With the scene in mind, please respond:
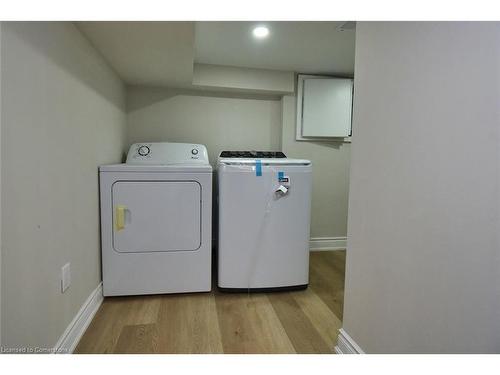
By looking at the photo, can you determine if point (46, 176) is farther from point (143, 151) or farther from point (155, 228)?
point (143, 151)

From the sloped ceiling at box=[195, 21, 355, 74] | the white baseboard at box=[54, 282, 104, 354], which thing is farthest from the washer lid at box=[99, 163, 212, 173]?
the sloped ceiling at box=[195, 21, 355, 74]

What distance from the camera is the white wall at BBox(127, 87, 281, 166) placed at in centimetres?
259

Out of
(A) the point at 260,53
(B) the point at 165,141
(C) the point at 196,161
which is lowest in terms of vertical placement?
(C) the point at 196,161

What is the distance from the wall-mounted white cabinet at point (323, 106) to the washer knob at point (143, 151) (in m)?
1.49

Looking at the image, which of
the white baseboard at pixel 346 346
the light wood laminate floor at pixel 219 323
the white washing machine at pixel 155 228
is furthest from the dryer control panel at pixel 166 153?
the white baseboard at pixel 346 346

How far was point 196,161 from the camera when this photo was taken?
7.78 ft

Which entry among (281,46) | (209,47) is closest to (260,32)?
(281,46)

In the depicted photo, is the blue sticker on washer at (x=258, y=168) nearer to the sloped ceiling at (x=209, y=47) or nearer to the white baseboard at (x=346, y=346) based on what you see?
the sloped ceiling at (x=209, y=47)

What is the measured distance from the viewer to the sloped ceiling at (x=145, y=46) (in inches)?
53.2

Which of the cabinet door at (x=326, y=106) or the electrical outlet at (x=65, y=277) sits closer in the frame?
the electrical outlet at (x=65, y=277)

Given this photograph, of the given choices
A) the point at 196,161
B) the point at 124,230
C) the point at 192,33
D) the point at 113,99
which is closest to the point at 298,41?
the point at 192,33

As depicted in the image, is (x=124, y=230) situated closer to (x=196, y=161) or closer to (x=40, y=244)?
(x=40, y=244)

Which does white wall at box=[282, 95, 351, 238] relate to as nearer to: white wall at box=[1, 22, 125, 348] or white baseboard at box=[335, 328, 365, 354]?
white baseboard at box=[335, 328, 365, 354]
